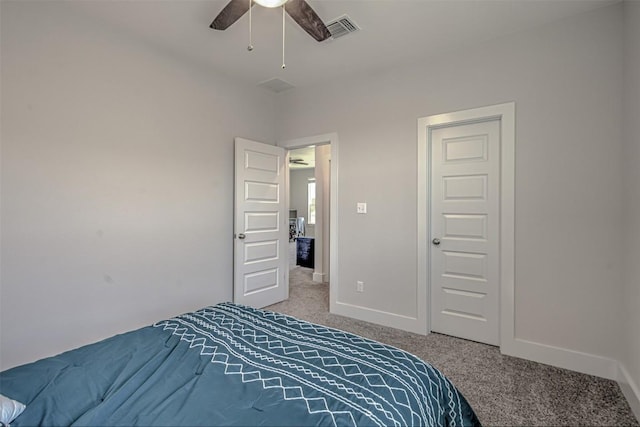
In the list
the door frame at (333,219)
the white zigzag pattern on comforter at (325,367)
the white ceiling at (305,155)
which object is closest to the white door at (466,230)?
the door frame at (333,219)

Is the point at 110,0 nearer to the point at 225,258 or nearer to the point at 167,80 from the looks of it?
the point at 167,80

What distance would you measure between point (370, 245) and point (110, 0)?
307 centimetres

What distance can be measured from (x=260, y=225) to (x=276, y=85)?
174cm

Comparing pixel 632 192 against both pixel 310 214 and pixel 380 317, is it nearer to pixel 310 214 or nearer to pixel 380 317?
pixel 380 317

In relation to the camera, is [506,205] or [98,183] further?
[506,205]

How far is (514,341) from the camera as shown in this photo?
2.66 m

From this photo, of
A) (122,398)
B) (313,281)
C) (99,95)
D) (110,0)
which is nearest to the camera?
(122,398)

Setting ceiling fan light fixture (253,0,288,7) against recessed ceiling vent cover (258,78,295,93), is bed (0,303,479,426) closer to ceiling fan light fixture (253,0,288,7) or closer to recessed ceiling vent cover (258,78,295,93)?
ceiling fan light fixture (253,0,288,7)

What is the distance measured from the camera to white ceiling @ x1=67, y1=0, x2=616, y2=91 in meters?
2.37

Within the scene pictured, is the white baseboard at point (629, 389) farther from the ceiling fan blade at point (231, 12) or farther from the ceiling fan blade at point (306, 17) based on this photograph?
the ceiling fan blade at point (231, 12)

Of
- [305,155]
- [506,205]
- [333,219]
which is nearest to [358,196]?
[333,219]

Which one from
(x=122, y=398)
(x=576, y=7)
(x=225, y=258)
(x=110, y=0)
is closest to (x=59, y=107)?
(x=110, y=0)

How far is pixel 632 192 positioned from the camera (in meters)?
2.10

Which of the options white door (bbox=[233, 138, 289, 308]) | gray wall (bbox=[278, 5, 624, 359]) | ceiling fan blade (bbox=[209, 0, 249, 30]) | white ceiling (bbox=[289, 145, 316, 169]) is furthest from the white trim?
ceiling fan blade (bbox=[209, 0, 249, 30])
